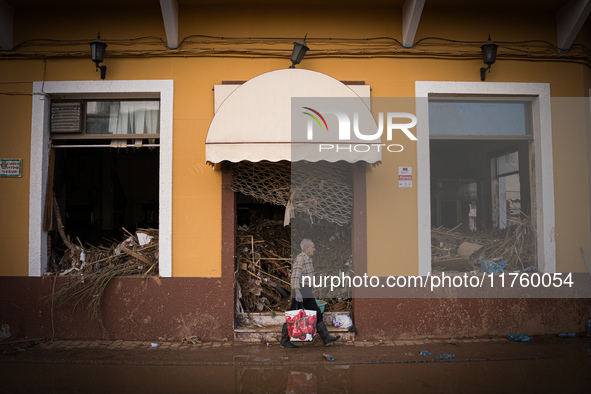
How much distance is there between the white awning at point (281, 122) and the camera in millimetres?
5594

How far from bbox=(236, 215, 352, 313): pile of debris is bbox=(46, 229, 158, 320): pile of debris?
150 centimetres

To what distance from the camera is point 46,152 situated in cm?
671

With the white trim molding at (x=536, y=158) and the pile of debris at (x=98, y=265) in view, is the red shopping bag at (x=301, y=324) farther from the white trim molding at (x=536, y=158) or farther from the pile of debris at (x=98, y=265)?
the pile of debris at (x=98, y=265)

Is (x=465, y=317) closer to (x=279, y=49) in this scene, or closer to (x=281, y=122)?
(x=281, y=122)

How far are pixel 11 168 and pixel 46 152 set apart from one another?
561mm

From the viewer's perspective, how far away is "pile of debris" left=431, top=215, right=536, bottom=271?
22.9 ft

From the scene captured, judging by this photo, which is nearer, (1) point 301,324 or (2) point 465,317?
(1) point 301,324

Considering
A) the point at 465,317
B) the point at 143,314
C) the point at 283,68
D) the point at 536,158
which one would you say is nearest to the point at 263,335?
the point at 143,314

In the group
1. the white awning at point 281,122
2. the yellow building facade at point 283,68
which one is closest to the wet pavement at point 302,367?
the yellow building facade at point 283,68

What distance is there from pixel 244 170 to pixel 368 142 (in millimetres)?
2041

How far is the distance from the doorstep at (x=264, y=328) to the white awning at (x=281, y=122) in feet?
8.70

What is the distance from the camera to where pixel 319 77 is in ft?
19.4

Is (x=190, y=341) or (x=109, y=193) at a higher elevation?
(x=109, y=193)

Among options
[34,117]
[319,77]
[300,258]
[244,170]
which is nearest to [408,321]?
[300,258]
